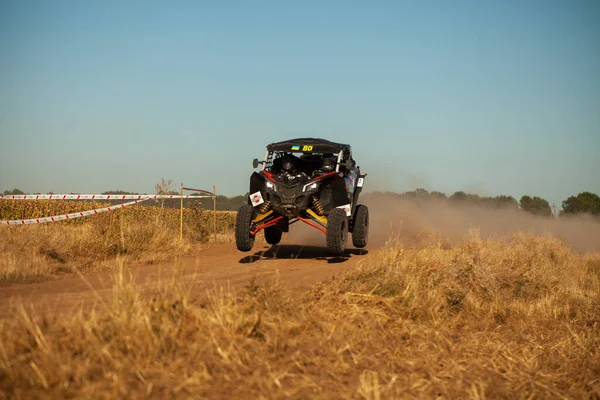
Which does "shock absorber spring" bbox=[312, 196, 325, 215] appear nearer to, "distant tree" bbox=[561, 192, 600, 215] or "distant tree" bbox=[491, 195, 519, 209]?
"distant tree" bbox=[491, 195, 519, 209]

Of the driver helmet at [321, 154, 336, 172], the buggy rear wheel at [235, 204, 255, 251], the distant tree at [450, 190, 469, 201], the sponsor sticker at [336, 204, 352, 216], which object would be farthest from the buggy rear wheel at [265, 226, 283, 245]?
the distant tree at [450, 190, 469, 201]

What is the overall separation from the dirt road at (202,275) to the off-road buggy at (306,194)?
32.2 inches

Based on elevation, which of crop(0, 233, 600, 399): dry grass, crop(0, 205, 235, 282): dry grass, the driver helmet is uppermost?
the driver helmet

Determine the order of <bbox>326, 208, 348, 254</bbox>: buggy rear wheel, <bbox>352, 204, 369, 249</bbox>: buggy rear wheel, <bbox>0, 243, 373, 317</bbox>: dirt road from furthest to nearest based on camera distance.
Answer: <bbox>352, 204, 369, 249</bbox>: buggy rear wheel, <bbox>326, 208, 348, 254</bbox>: buggy rear wheel, <bbox>0, 243, 373, 317</bbox>: dirt road

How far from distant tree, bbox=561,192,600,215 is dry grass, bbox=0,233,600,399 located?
43.7 metres

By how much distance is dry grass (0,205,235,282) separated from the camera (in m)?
12.0

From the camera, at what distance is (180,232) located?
18203 mm

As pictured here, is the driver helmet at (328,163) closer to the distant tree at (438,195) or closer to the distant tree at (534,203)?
the distant tree at (438,195)

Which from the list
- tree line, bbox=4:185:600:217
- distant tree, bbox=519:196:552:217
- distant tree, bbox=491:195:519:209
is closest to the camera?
tree line, bbox=4:185:600:217

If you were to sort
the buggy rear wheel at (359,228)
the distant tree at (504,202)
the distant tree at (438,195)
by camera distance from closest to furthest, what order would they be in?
the buggy rear wheel at (359,228), the distant tree at (438,195), the distant tree at (504,202)

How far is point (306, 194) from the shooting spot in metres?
13.8

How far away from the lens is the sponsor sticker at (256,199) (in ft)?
46.8

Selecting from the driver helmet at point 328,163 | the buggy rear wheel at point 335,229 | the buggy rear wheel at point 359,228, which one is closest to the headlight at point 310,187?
the buggy rear wheel at point 335,229

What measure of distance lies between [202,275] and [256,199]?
283 centimetres
